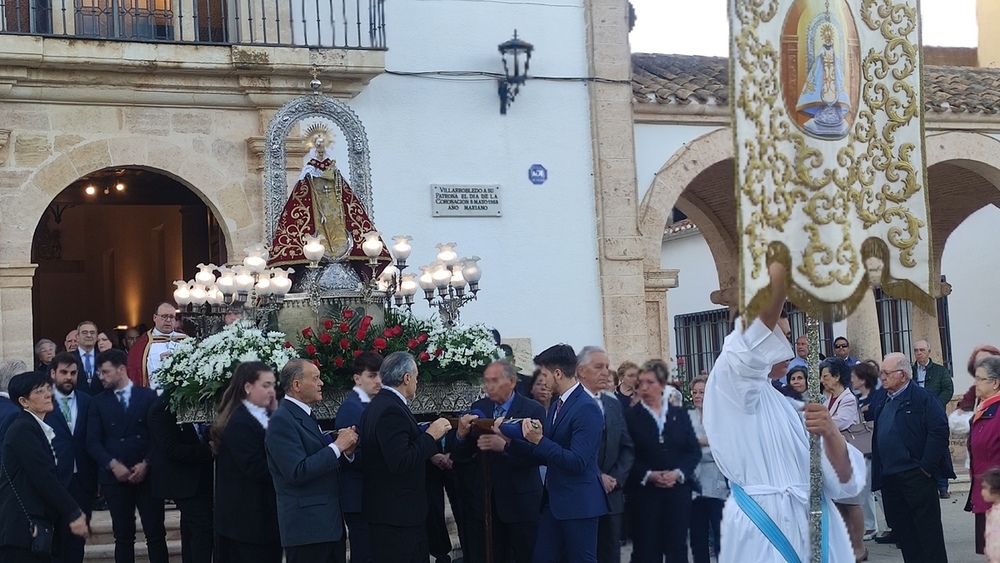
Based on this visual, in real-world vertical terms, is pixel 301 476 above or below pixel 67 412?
below

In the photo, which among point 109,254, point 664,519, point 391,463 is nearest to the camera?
point 391,463

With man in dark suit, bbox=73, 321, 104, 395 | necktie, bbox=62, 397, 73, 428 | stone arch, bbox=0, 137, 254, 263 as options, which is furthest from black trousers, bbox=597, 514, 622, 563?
stone arch, bbox=0, 137, 254, 263

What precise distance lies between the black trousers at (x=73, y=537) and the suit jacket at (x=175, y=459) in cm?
53

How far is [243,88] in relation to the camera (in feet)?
40.0

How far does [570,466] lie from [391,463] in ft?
3.25

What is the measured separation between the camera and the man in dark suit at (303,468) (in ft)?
22.5

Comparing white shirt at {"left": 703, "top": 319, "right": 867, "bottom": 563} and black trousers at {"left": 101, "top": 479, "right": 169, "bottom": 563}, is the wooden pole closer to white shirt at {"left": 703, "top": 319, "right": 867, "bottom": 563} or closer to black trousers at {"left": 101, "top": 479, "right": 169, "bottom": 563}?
white shirt at {"left": 703, "top": 319, "right": 867, "bottom": 563}

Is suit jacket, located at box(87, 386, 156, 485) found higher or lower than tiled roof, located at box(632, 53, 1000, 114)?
lower

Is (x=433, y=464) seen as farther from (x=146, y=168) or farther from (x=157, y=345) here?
(x=146, y=168)

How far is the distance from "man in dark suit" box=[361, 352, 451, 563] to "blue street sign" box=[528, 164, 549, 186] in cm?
634

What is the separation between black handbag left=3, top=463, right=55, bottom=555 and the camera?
7051 millimetres

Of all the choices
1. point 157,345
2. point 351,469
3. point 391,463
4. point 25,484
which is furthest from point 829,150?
point 157,345

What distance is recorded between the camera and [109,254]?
1870cm

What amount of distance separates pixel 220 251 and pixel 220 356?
17.6ft
